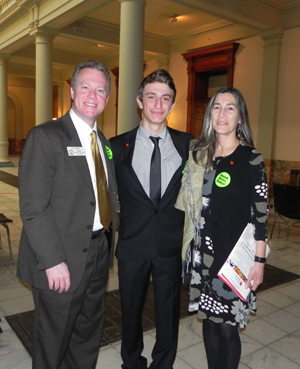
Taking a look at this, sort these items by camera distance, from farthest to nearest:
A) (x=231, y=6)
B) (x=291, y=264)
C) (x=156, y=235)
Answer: (x=231, y=6) < (x=291, y=264) < (x=156, y=235)

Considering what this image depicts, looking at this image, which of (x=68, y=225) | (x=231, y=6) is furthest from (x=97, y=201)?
(x=231, y=6)

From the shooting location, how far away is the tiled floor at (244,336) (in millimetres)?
2465

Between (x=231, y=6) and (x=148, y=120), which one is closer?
(x=148, y=120)

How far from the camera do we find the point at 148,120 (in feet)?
6.84

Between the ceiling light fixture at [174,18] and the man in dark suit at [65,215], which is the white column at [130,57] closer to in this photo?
the ceiling light fixture at [174,18]

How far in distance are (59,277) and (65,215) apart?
0.29 metres

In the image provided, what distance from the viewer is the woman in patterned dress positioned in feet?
6.11

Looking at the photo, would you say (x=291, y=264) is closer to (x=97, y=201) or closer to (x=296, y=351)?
(x=296, y=351)

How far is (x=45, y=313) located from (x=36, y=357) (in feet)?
0.76

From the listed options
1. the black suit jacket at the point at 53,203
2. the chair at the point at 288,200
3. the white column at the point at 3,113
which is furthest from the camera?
the white column at the point at 3,113

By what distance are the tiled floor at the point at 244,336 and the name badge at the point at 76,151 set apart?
152 centimetres

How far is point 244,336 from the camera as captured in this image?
2.86 meters

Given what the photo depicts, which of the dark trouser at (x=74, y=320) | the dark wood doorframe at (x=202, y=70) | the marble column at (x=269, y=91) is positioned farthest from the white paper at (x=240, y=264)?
the dark wood doorframe at (x=202, y=70)

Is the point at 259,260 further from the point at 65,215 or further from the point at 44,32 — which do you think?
the point at 44,32
